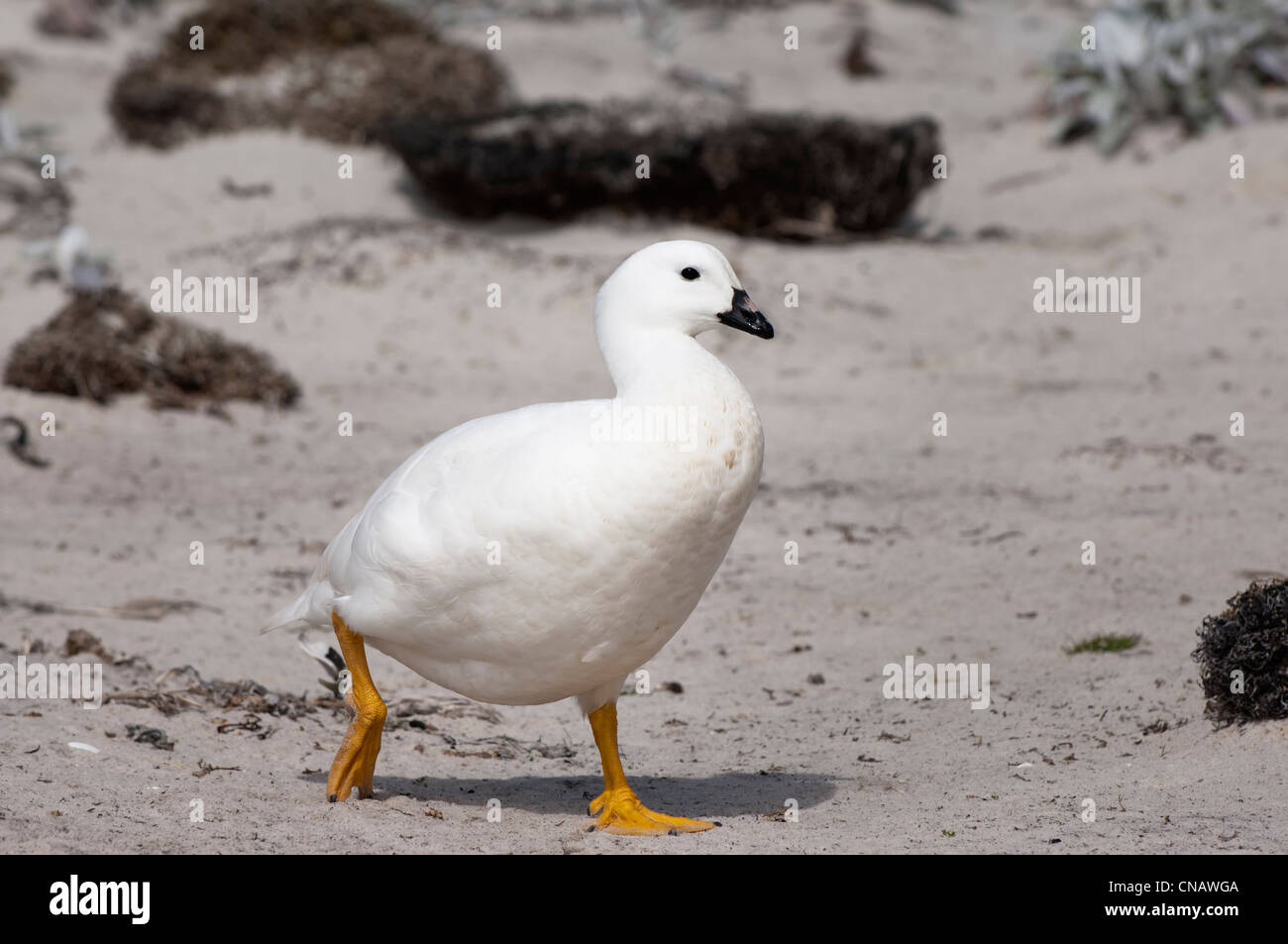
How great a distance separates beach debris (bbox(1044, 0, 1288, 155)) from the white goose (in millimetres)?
12461

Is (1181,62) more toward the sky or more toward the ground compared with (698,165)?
more toward the sky

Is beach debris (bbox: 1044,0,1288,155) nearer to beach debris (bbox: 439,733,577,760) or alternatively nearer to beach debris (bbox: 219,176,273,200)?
beach debris (bbox: 219,176,273,200)

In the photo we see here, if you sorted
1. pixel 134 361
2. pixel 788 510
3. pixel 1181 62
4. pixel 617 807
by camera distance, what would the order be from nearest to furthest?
pixel 617 807
pixel 788 510
pixel 134 361
pixel 1181 62

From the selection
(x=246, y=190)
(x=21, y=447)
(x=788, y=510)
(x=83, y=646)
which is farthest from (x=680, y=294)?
(x=246, y=190)

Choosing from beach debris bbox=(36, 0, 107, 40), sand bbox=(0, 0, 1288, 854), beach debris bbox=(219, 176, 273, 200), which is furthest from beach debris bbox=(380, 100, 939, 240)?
beach debris bbox=(36, 0, 107, 40)

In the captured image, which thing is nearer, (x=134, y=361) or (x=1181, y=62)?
(x=134, y=361)

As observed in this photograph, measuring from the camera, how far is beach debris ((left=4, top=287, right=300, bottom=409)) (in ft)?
33.7

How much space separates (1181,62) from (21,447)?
472 inches

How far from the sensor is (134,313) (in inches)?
431

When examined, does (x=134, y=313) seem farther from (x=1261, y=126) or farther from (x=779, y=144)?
(x=1261, y=126)

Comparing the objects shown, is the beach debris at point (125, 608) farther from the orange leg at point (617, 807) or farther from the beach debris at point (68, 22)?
the beach debris at point (68, 22)

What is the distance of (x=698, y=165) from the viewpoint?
45.5ft

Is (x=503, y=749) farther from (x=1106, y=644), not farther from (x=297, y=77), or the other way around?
(x=297, y=77)

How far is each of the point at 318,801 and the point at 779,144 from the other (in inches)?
403
